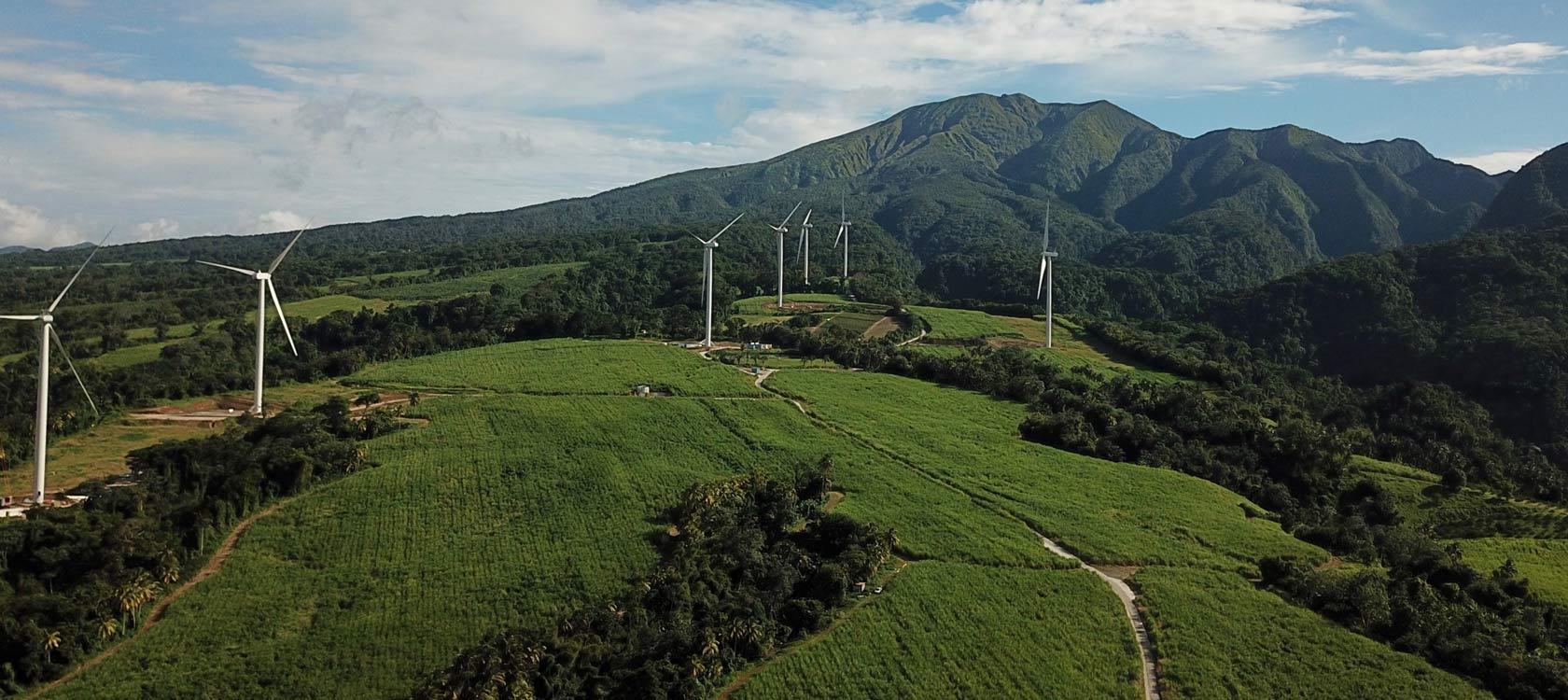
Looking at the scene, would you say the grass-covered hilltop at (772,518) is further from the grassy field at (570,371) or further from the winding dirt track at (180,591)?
the grassy field at (570,371)

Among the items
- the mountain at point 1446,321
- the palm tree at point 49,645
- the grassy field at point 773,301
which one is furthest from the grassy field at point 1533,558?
the grassy field at point 773,301

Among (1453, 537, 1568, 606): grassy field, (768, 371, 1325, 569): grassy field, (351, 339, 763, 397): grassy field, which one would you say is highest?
(351, 339, 763, 397): grassy field

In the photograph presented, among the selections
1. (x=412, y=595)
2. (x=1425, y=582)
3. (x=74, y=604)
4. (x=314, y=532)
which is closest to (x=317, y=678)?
(x=412, y=595)

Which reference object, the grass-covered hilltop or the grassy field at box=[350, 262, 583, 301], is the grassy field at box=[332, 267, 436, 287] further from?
the grass-covered hilltop

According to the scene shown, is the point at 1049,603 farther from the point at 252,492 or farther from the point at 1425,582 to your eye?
the point at 252,492

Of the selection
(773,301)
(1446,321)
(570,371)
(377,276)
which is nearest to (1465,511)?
(570,371)

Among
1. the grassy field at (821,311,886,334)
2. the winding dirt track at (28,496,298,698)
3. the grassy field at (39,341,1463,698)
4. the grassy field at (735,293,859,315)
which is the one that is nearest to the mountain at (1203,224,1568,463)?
the grassy field at (821,311,886,334)

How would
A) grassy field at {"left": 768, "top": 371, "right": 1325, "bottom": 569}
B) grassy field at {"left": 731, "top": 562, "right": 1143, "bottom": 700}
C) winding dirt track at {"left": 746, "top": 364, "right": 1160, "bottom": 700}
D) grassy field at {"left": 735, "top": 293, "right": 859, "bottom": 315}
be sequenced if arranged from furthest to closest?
grassy field at {"left": 735, "top": 293, "right": 859, "bottom": 315}
grassy field at {"left": 768, "top": 371, "right": 1325, "bottom": 569}
winding dirt track at {"left": 746, "top": 364, "right": 1160, "bottom": 700}
grassy field at {"left": 731, "top": 562, "right": 1143, "bottom": 700}
